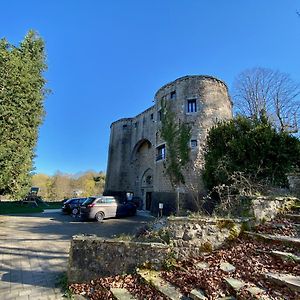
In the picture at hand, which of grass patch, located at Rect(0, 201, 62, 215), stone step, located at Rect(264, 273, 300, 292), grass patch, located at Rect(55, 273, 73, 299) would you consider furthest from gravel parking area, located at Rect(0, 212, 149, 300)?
grass patch, located at Rect(0, 201, 62, 215)

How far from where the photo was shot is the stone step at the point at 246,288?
9.58 feet

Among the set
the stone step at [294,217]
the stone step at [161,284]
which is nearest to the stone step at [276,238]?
the stone step at [294,217]

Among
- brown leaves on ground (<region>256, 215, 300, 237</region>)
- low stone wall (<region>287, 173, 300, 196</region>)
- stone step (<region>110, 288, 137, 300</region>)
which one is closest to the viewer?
stone step (<region>110, 288, 137, 300</region>)

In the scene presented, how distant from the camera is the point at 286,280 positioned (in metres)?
3.01

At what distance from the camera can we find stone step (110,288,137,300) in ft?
12.4

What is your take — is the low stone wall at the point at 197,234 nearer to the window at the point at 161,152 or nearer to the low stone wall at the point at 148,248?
the low stone wall at the point at 148,248

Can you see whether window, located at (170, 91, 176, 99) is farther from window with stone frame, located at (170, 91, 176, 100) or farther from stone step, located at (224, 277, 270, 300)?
stone step, located at (224, 277, 270, 300)

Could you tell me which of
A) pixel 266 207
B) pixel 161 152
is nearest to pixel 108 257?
pixel 266 207

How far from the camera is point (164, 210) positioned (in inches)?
697

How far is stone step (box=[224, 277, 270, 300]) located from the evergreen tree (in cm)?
1002

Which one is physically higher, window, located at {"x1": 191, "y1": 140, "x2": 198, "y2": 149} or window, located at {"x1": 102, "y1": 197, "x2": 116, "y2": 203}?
window, located at {"x1": 191, "y1": 140, "x2": 198, "y2": 149}

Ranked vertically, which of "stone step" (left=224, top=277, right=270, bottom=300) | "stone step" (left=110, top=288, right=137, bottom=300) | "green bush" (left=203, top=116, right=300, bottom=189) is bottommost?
"stone step" (left=110, top=288, right=137, bottom=300)

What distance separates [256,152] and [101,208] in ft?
32.0

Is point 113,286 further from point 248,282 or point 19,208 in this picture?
point 19,208
